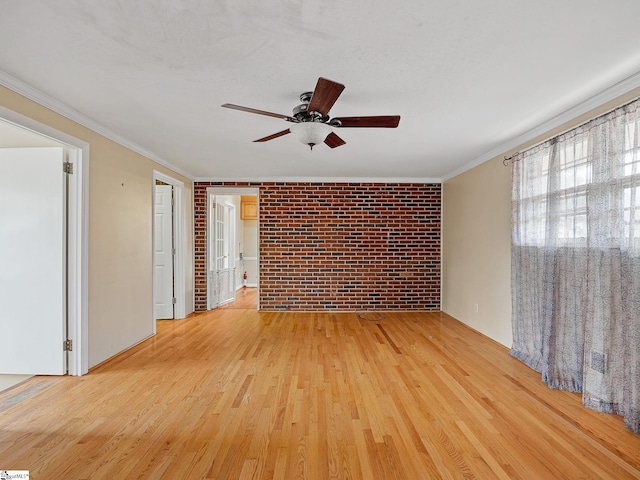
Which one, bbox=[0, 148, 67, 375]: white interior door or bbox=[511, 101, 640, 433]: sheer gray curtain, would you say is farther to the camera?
bbox=[0, 148, 67, 375]: white interior door

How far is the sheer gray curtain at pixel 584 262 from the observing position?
2.09 meters

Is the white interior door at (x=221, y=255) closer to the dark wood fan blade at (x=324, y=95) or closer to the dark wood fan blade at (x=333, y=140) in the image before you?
the dark wood fan blade at (x=333, y=140)

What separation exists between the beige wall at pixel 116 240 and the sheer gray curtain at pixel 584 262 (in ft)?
13.6

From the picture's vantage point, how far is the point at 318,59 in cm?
191

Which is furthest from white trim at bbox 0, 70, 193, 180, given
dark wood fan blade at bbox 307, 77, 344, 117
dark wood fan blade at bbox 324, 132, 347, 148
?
dark wood fan blade at bbox 324, 132, 347, 148

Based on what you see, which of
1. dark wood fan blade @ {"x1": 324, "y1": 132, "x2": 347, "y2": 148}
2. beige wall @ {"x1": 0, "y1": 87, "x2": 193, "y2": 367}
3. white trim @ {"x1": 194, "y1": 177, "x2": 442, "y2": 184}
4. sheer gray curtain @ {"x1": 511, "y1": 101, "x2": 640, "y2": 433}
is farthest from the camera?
white trim @ {"x1": 194, "y1": 177, "x2": 442, "y2": 184}

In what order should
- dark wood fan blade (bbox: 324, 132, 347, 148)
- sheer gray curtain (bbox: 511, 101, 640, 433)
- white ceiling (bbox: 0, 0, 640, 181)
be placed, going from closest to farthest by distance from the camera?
white ceiling (bbox: 0, 0, 640, 181) → sheer gray curtain (bbox: 511, 101, 640, 433) → dark wood fan blade (bbox: 324, 132, 347, 148)

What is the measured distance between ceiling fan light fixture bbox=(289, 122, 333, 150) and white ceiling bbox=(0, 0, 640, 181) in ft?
0.84

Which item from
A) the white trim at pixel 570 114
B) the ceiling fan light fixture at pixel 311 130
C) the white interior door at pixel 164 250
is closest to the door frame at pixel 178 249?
the white interior door at pixel 164 250

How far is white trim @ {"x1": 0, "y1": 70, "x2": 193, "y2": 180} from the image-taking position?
219 centimetres

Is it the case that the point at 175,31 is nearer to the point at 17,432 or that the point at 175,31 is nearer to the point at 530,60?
the point at 530,60

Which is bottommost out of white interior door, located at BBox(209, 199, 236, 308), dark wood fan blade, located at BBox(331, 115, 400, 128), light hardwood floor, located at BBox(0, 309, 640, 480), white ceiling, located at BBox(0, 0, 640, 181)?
light hardwood floor, located at BBox(0, 309, 640, 480)

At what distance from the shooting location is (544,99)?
2473 millimetres

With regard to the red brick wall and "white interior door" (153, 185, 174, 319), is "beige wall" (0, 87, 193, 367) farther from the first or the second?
the red brick wall
